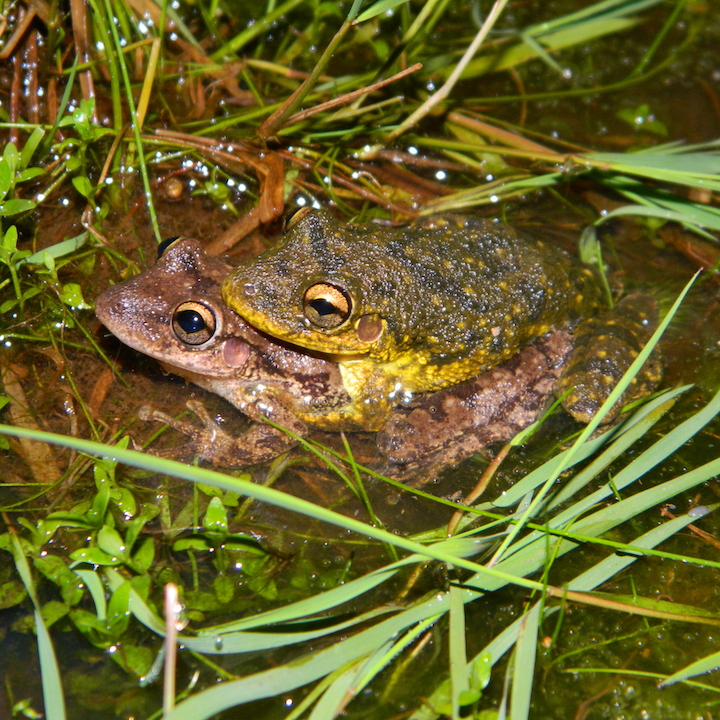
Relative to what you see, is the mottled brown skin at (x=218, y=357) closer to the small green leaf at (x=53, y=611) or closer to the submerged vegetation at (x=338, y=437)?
the submerged vegetation at (x=338, y=437)

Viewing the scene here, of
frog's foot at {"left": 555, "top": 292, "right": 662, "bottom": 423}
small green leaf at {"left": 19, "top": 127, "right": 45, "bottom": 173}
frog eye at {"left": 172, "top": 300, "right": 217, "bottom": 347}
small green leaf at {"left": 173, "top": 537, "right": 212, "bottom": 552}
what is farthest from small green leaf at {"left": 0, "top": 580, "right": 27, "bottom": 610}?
frog's foot at {"left": 555, "top": 292, "right": 662, "bottom": 423}

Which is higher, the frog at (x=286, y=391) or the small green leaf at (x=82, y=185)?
the small green leaf at (x=82, y=185)

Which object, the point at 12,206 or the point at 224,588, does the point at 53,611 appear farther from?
the point at 12,206

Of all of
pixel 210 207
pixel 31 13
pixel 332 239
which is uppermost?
pixel 31 13

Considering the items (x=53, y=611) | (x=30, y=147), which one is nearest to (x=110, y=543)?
(x=53, y=611)

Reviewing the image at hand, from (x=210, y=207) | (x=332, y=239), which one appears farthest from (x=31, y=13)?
(x=332, y=239)

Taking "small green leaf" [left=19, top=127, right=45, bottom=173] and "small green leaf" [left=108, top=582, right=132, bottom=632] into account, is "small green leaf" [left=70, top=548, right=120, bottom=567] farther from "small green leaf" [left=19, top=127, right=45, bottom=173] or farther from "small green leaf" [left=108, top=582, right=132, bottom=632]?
"small green leaf" [left=19, top=127, right=45, bottom=173]

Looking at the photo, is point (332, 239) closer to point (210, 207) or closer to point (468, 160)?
point (210, 207)

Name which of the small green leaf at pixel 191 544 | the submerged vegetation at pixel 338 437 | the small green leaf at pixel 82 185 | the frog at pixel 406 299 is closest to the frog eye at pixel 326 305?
the frog at pixel 406 299
